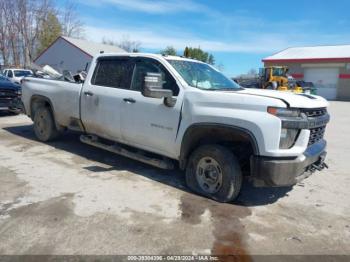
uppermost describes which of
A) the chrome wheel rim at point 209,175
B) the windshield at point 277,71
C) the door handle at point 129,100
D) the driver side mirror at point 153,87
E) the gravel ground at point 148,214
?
the windshield at point 277,71

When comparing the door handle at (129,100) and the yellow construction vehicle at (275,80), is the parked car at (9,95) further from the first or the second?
the yellow construction vehicle at (275,80)

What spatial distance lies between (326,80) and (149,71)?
3402 cm

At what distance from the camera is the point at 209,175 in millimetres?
4496

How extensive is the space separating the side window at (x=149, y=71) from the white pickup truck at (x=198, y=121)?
0.05 ft

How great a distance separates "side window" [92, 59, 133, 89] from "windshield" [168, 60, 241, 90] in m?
0.85

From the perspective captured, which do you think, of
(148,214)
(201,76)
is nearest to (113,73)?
(201,76)

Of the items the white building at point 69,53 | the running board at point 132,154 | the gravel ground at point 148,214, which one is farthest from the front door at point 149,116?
the white building at point 69,53

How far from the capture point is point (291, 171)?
12.8 ft

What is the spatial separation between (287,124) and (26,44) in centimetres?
4642

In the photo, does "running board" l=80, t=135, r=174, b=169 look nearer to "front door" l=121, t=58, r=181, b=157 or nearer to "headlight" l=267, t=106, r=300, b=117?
"front door" l=121, t=58, r=181, b=157

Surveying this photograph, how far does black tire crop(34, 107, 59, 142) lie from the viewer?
706 centimetres

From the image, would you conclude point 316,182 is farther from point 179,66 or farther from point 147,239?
point 147,239

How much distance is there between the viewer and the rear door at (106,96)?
17.7 ft

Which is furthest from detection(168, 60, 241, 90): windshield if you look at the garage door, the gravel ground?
the garage door
